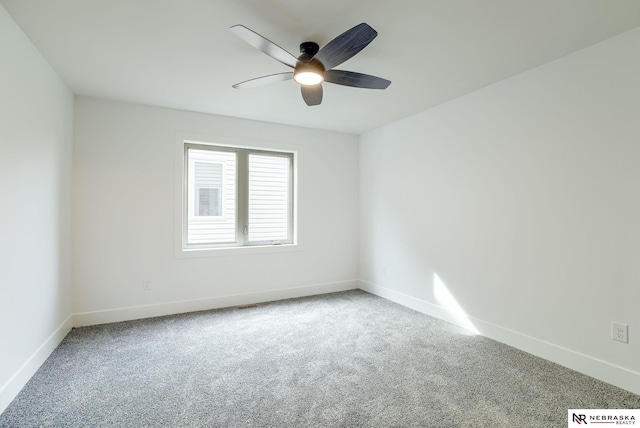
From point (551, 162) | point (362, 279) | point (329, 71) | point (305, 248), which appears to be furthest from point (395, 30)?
point (362, 279)

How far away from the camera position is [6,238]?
1.99m

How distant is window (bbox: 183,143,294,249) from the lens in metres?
4.02

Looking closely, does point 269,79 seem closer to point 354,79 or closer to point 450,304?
point 354,79

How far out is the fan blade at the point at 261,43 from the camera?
178cm

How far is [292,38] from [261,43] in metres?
0.40

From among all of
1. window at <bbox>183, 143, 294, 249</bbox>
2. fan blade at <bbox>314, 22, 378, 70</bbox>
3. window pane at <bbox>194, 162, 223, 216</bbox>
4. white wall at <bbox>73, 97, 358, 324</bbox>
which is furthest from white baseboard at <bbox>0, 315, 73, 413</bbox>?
fan blade at <bbox>314, 22, 378, 70</bbox>

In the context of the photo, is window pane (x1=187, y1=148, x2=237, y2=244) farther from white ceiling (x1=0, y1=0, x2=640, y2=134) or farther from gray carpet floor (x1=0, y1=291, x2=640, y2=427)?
gray carpet floor (x1=0, y1=291, x2=640, y2=427)

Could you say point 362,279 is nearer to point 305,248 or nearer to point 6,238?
point 305,248

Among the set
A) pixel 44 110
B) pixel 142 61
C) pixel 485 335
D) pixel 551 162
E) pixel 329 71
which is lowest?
pixel 485 335

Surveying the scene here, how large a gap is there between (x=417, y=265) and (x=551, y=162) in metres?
1.81

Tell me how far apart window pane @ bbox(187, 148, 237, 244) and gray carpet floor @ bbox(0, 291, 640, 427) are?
1211mm

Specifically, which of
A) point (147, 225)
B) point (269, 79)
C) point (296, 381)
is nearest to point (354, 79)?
point (269, 79)

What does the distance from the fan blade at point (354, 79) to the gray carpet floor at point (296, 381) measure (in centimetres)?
221

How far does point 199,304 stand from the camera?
12.6 feet
